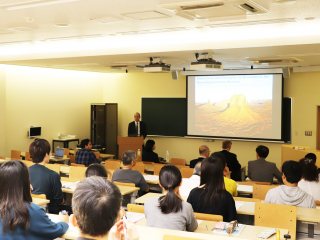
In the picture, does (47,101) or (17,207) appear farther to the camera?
(47,101)

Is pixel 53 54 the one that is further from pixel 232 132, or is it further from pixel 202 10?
pixel 232 132

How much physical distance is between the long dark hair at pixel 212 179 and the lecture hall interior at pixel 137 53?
136cm

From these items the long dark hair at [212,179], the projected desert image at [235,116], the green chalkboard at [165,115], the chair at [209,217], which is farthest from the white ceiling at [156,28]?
the green chalkboard at [165,115]

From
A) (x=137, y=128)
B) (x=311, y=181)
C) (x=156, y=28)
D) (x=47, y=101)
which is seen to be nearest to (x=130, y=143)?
(x=137, y=128)

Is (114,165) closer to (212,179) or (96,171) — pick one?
(96,171)

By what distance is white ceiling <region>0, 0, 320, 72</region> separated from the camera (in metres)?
4.69

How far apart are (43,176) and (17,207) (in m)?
2.36

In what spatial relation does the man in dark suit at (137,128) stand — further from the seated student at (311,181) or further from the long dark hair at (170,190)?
the long dark hair at (170,190)

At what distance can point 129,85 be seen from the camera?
45.0ft

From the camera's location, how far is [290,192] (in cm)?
470

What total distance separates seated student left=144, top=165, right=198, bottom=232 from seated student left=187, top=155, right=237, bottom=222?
53 centimetres

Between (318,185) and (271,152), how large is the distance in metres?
5.93

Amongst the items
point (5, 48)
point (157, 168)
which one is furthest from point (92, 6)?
point (5, 48)

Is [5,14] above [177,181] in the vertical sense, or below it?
above
